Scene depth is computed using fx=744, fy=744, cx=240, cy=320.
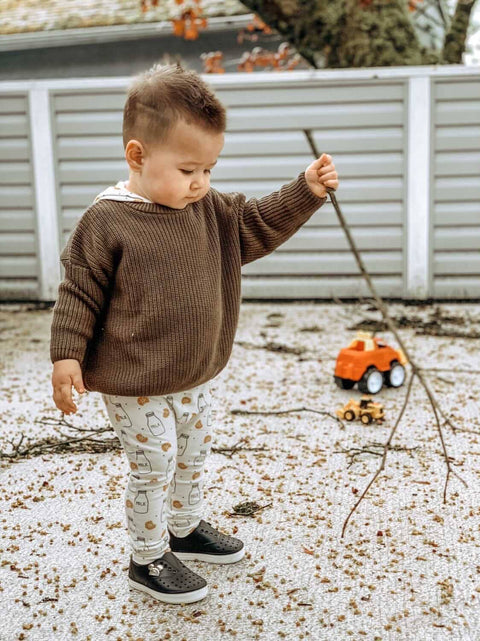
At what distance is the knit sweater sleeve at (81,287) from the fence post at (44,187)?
165 inches

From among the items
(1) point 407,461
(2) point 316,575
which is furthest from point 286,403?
(2) point 316,575

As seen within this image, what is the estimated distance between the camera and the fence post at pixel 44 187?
5.63 m

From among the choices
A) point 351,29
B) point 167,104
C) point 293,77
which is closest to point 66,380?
point 167,104

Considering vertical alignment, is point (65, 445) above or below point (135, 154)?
below

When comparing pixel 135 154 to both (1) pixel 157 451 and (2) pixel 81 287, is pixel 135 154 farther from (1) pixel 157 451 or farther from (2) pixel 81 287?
(1) pixel 157 451

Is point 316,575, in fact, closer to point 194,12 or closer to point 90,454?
point 90,454

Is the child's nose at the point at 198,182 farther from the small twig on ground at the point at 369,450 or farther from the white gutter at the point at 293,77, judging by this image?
the white gutter at the point at 293,77

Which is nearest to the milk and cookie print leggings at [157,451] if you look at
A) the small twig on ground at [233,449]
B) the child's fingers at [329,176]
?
the child's fingers at [329,176]

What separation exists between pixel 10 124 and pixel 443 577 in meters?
4.98

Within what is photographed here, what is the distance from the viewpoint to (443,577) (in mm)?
1752

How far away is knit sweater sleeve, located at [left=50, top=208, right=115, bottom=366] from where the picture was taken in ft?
5.30

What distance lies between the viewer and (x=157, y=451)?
1.65m

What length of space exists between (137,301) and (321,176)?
1.72 ft

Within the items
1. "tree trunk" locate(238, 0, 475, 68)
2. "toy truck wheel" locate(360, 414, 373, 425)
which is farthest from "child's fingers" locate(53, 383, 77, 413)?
"tree trunk" locate(238, 0, 475, 68)
